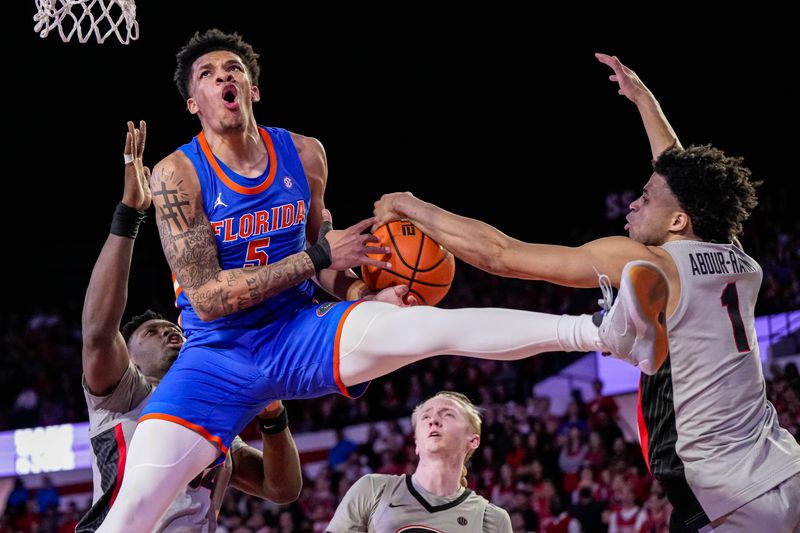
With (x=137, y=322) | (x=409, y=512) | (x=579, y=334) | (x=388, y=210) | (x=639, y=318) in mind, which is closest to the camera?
(x=639, y=318)

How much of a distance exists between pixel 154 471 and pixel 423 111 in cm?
1606

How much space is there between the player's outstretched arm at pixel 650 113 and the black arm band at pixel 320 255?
170 centimetres

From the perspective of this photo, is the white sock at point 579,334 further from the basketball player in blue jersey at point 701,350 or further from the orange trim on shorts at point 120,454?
the orange trim on shorts at point 120,454

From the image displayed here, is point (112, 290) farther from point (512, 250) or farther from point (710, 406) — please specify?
point (710, 406)

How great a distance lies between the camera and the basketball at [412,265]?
4.05 m

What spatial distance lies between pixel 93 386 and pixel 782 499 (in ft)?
9.83

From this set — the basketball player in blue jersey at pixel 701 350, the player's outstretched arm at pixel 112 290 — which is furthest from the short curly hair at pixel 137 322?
the basketball player in blue jersey at pixel 701 350

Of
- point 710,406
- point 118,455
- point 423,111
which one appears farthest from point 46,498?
point 710,406

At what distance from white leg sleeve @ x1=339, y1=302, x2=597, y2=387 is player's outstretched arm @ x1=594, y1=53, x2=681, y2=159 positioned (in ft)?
5.04

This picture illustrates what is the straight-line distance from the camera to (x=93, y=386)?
171 inches

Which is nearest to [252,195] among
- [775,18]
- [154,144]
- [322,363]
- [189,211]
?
[189,211]

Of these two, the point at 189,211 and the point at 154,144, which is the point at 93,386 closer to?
the point at 189,211

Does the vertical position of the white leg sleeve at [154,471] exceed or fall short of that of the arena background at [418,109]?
it falls short

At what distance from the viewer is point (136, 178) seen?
4.23 metres
